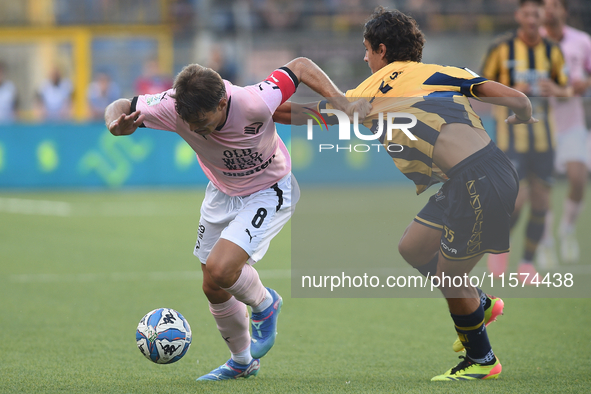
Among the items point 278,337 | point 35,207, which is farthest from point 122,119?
point 35,207

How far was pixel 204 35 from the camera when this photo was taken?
62.8ft

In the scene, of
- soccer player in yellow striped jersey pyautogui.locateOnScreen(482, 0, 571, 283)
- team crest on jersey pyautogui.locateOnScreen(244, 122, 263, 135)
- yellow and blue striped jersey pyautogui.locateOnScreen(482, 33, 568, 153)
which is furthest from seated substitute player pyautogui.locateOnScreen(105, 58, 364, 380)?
yellow and blue striped jersey pyautogui.locateOnScreen(482, 33, 568, 153)

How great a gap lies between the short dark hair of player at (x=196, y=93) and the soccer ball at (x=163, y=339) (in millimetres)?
1130

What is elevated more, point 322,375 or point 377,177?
point 377,177

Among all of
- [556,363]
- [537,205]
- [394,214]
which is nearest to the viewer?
[556,363]

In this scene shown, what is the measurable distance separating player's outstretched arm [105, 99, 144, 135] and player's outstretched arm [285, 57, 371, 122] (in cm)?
89

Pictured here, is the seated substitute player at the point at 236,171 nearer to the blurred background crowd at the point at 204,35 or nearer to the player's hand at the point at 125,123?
the player's hand at the point at 125,123

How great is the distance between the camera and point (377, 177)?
20.5 feet

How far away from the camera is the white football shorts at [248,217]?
13.1 ft

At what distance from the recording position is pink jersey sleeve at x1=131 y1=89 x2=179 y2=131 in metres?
3.96

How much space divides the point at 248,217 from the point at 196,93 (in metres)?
0.75

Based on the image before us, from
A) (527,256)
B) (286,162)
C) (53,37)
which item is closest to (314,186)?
(286,162)

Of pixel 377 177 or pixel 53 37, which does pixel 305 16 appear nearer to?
pixel 53 37

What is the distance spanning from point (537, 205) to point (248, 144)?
3577 mm
